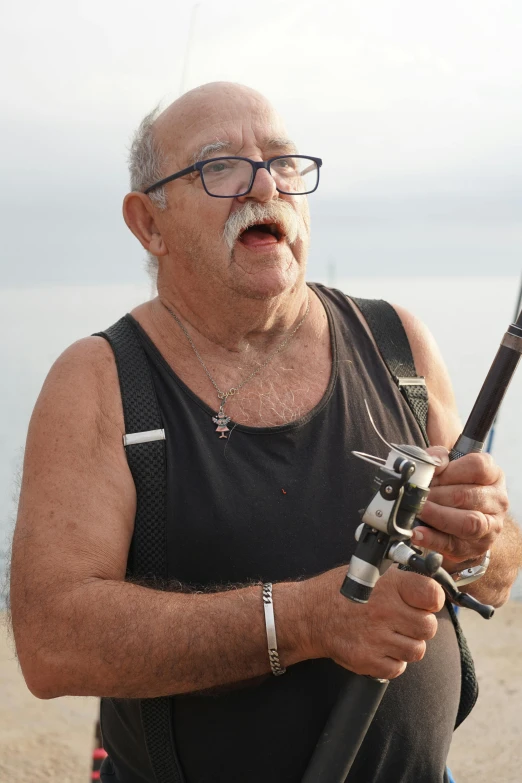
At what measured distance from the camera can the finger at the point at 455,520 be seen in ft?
6.91

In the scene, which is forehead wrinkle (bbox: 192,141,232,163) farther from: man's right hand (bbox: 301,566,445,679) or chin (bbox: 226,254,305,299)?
man's right hand (bbox: 301,566,445,679)

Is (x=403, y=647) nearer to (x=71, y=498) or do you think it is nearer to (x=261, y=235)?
(x=71, y=498)

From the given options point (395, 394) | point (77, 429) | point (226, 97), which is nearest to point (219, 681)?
point (77, 429)

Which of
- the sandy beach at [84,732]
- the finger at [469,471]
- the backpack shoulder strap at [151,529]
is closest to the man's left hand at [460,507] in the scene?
the finger at [469,471]

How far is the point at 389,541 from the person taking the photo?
197cm

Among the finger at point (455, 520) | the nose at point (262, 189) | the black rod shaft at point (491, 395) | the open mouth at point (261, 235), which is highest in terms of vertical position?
the nose at point (262, 189)

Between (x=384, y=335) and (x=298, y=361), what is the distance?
0.30m

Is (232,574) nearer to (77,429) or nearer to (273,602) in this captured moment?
(273,602)

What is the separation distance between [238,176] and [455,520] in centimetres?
127

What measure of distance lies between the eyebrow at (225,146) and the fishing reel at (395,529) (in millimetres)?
1270

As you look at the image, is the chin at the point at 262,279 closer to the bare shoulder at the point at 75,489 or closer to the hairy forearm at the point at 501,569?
the bare shoulder at the point at 75,489

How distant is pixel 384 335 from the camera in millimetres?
2939

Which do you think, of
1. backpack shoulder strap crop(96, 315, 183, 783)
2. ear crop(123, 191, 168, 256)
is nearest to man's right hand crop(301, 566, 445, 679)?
backpack shoulder strap crop(96, 315, 183, 783)

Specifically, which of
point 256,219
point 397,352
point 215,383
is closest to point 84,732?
point 215,383
